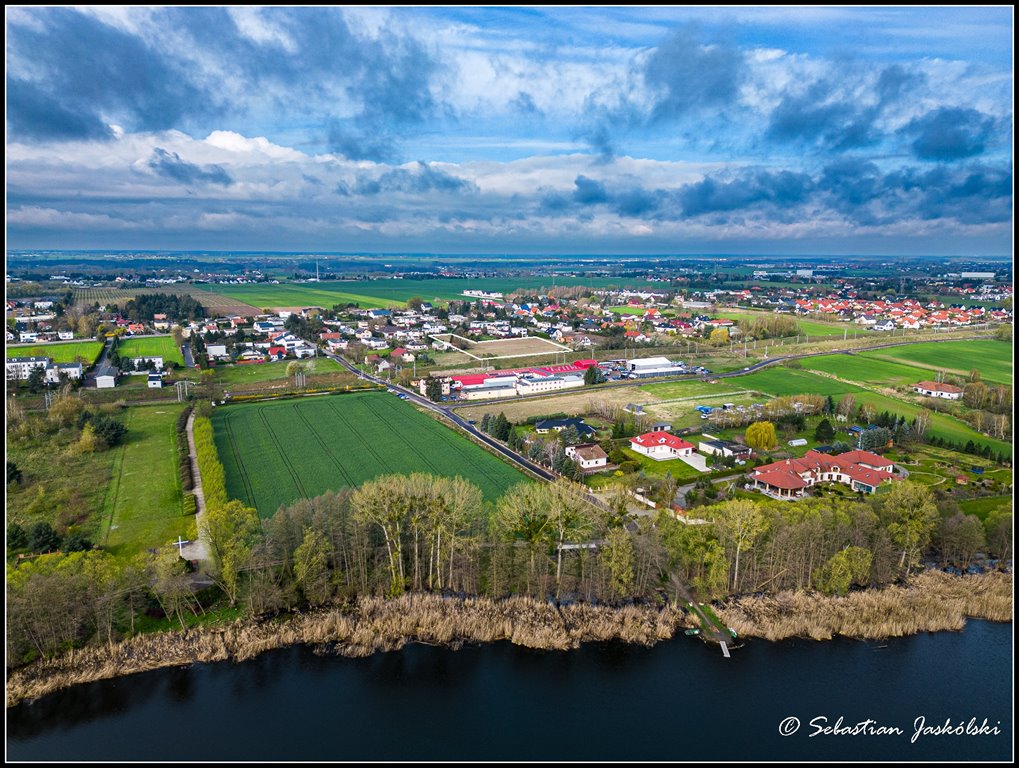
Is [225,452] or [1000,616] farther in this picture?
[225,452]

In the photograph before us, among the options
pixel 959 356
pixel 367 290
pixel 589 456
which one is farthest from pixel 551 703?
pixel 367 290

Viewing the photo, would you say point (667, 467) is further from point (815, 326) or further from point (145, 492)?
point (815, 326)

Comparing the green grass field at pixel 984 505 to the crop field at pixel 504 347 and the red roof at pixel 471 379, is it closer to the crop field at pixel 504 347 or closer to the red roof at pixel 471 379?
the red roof at pixel 471 379

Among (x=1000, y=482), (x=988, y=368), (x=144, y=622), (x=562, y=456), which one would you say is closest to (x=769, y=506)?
(x=562, y=456)

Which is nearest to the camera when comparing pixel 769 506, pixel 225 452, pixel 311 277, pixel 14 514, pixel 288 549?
pixel 288 549

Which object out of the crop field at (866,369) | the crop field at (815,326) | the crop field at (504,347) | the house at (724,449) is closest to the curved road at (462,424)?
the house at (724,449)

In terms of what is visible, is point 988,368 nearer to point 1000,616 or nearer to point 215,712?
point 1000,616

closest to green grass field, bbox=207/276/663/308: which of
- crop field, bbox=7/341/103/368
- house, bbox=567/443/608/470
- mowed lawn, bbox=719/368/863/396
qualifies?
crop field, bbox=7/341/103/368
